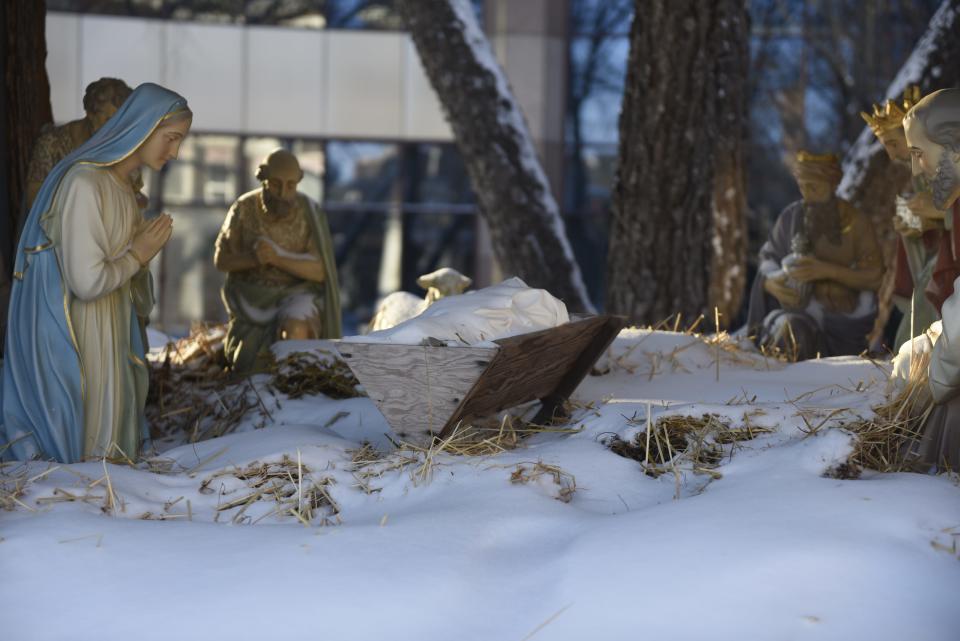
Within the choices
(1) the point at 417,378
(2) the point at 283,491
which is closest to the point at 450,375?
(1) the point at 417,378

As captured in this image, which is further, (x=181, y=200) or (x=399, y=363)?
(x=181, y=200)

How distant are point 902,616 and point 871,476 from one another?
37.3 inches

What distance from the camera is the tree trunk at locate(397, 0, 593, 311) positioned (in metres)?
10.1

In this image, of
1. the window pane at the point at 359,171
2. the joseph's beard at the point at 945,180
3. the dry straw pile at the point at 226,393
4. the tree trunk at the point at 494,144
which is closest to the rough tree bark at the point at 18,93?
the dry straw pile at the point at 226,393

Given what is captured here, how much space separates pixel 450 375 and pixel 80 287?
1.37m

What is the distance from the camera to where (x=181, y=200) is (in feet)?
47.1

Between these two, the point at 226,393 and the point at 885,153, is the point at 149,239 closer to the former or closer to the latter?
the point at 226,393

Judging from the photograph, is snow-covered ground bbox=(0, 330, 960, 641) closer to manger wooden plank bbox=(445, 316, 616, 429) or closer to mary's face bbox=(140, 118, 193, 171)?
manger wooden plank bbox=(445, 316, 616, 429)

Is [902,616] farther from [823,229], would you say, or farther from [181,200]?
[181,200]

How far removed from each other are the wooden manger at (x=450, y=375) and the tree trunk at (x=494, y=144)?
17.2 ft

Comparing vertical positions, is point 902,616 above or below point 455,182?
below

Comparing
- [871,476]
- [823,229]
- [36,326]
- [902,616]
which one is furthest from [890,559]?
[823,229]

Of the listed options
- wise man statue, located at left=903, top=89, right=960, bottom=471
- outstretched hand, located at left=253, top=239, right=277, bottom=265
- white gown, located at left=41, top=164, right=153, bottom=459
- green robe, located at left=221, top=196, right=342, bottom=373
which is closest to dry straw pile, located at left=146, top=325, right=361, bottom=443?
green robe, located at left=221, top=196, right=342, bottom=373

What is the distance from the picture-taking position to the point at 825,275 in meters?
6.95
